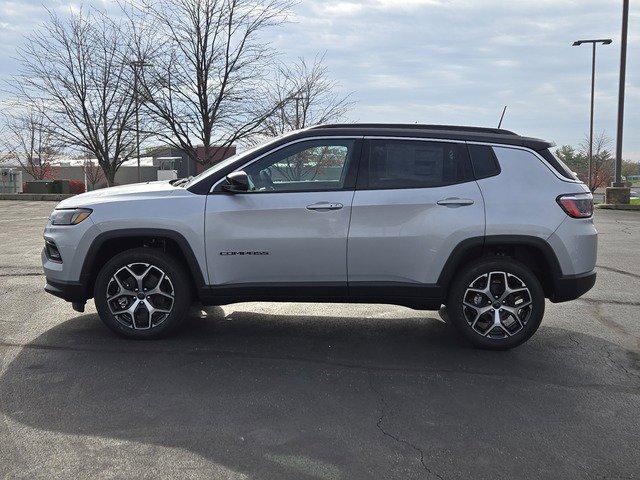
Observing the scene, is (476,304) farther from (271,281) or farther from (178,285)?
(178,285)

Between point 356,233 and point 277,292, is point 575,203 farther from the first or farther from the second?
point 277,292

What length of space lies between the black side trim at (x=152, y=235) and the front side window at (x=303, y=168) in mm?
711

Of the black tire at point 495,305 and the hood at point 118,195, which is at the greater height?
the hood at point 118,195

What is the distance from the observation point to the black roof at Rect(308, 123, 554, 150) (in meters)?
5.03

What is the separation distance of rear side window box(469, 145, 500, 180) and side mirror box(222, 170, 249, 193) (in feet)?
6.10

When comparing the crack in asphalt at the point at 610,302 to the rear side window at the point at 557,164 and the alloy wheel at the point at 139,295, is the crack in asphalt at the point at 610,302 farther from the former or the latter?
the alloy wheel at the point at 139,295

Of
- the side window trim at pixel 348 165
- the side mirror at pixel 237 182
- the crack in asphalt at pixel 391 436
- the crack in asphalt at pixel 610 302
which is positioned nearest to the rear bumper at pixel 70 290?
the side window trim at pixel 348 165

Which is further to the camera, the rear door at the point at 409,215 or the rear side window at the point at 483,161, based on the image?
the rear side window at the point at 483,161

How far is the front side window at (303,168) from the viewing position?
4988mm

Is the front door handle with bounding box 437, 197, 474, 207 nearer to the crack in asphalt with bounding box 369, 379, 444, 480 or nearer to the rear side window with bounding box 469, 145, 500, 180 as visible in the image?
the rear side window with bounding box 469, 145, 500, 180

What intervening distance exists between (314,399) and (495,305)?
6.16ft

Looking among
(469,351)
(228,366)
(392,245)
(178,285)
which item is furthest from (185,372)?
(469,351)

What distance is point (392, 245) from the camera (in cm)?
486

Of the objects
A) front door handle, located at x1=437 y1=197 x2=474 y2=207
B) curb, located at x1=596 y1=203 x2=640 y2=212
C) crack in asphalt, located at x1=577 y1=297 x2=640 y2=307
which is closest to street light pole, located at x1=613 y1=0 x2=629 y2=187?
curb, located at x1=596 y1=203 x2=640 y2=212
